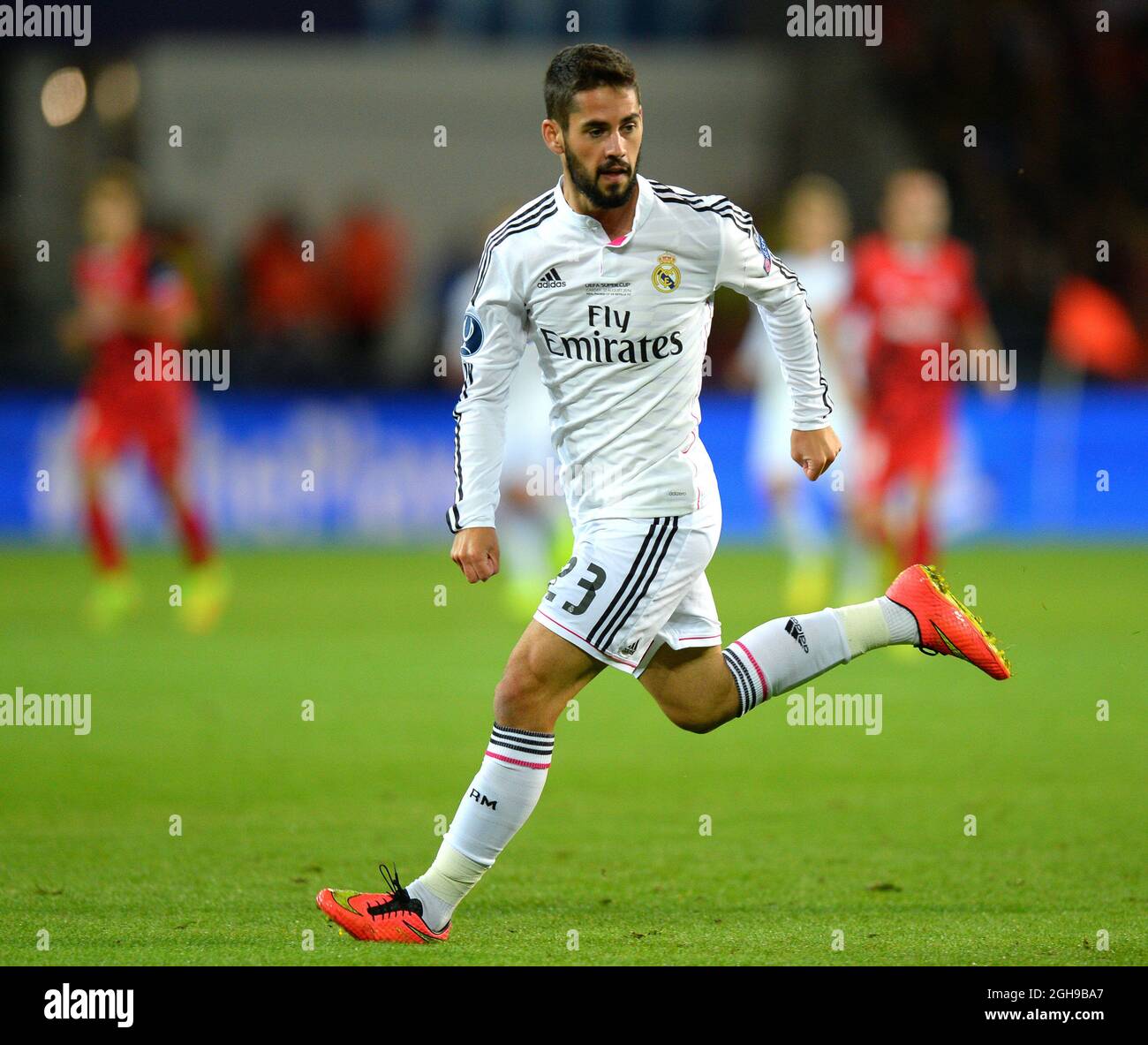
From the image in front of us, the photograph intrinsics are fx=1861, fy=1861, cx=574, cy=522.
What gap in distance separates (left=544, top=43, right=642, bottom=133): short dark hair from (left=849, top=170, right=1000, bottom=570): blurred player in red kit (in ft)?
21.5

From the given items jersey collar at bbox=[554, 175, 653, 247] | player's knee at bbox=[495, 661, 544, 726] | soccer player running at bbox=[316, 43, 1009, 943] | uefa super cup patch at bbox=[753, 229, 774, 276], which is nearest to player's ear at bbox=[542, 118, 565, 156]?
soccer player running at bbox=[316, 43, 1009, 943]

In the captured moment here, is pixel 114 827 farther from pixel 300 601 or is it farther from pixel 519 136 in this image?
pixel 519 136

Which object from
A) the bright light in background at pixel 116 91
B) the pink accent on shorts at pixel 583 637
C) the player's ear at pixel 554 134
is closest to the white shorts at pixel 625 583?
the pink accent on shorts at pixel 583 637

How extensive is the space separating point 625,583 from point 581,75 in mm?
1288

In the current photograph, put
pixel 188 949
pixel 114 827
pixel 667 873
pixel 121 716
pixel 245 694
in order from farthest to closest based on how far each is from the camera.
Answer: pixel 245 694 → pixel 121 716 → pixel 114 827 → pixel 667 873 → pixel 188 949

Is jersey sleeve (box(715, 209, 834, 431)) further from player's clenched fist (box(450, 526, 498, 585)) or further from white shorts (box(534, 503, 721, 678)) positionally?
player's clenched fist (box(450, 526, 498, 585))

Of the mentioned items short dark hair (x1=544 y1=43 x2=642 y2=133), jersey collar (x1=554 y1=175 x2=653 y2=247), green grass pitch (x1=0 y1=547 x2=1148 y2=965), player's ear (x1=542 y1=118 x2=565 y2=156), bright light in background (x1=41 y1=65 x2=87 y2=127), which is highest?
bright light in background (x1=41 y1=65 x2=87 y2=127)

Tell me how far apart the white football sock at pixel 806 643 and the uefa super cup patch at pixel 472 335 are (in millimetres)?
1099

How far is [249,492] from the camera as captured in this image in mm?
15641

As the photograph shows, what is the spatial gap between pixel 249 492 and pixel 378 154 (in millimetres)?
7724

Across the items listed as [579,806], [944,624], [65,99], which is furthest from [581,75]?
[65,99]

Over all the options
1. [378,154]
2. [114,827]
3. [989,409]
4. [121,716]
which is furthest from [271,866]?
[378,154]

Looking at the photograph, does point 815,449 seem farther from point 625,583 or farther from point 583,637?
point 583,637

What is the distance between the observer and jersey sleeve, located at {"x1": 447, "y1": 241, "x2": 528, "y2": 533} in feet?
15.9
